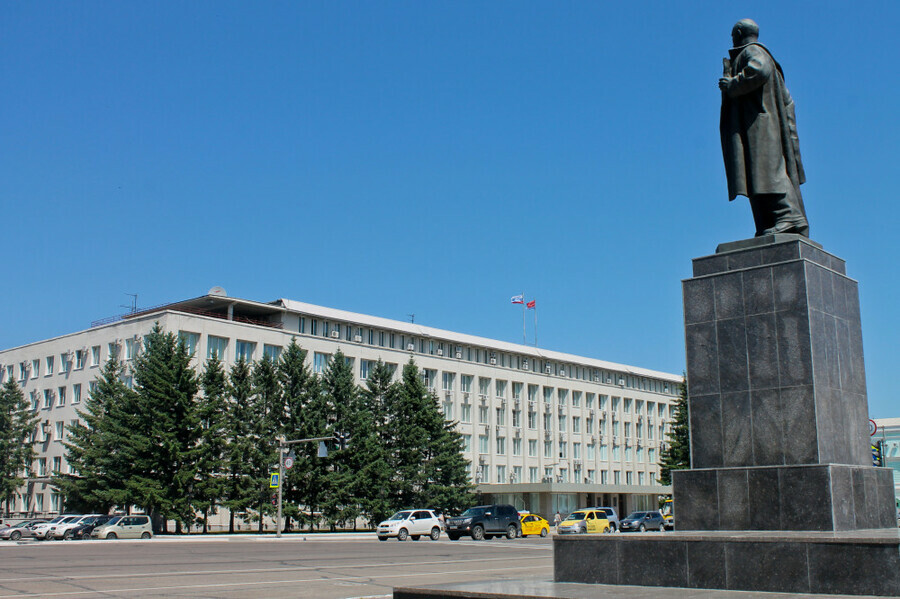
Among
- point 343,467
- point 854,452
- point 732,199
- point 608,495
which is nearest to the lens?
point 854,452

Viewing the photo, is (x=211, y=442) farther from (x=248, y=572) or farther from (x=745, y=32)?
(x=745, y=32)

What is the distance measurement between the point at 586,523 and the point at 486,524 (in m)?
6.07

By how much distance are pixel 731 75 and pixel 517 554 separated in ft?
69.0

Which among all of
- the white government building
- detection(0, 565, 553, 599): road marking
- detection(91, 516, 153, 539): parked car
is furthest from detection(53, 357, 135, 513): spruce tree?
detection(0, 565, 553, 599): road marking

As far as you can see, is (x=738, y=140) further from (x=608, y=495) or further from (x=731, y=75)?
(x=608, y=495)

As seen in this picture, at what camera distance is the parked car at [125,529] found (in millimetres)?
40188

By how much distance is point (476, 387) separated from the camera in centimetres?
7431

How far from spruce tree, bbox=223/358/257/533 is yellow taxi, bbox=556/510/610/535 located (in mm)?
18567

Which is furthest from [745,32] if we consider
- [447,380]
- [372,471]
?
[447,380]

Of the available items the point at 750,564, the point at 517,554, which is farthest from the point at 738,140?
the point at 517,554

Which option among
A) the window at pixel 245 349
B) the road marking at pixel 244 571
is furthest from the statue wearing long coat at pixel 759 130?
the window at pixel 245 349

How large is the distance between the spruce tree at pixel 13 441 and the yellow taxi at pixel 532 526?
3716cm

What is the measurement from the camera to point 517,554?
2878cm

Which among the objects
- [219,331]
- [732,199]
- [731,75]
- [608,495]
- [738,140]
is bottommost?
[608,495]
